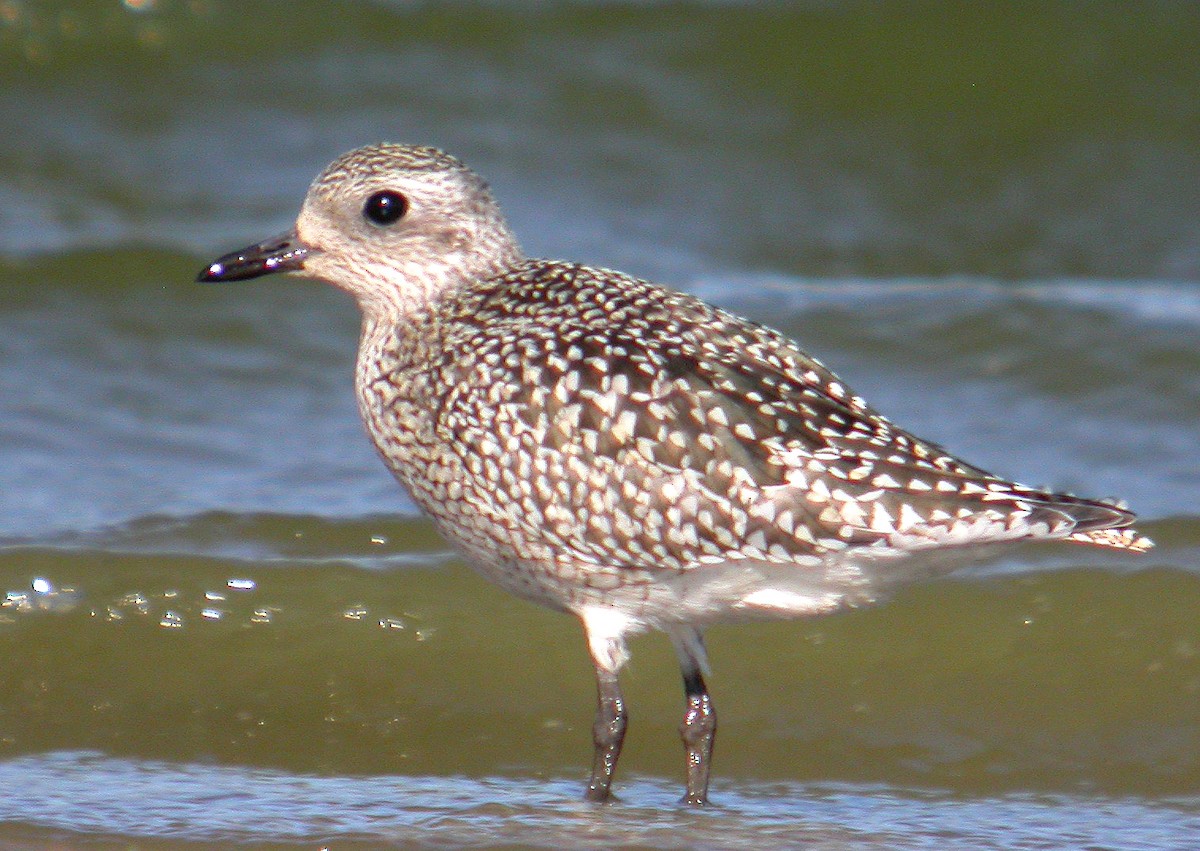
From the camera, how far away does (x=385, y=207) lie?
21.7ft

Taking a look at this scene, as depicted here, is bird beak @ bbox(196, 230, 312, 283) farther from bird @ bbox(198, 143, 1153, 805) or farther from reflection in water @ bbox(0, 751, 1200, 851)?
reflection in water @ bbox(0, 751, 1200, 851)

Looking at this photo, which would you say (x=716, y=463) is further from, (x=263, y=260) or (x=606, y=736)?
(x=263, y=260)

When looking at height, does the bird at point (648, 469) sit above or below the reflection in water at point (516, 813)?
above

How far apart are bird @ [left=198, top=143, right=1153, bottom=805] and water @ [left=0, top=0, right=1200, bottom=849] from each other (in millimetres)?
798

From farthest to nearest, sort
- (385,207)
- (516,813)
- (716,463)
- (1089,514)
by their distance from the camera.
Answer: (385,207) → (516,813) → (716,463) → (1089,514)

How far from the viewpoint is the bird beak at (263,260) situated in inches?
265

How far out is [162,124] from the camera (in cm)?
1362

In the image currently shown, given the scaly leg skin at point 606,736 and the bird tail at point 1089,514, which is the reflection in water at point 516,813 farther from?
the bird tail at point 1089,514

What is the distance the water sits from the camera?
6738 mm

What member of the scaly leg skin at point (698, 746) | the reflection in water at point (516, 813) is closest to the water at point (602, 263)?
the reflection in water at point (516, 813)

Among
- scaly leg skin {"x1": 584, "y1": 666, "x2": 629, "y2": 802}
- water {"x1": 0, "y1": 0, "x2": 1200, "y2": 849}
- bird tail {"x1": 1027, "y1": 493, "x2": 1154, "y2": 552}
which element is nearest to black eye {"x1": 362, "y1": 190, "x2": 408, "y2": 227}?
scaly leg skin {"x1": 584, "y1": 666, "x2": 629, "y2": 802}

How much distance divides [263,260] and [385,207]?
1.62ft

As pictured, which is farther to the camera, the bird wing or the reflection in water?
the reflection in water

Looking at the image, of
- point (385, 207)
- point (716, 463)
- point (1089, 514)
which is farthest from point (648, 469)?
point (385, 207)
